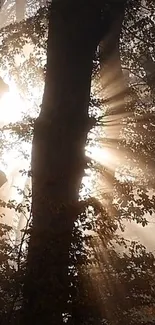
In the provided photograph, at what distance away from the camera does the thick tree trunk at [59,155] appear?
18.9ft

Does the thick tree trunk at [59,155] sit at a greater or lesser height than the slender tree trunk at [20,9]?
lesser

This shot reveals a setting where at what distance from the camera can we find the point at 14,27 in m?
11.7

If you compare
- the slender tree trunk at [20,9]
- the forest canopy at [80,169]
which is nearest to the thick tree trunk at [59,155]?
the forest canopy at [80,169]

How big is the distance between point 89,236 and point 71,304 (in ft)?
2.99

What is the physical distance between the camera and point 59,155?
798 centimetres

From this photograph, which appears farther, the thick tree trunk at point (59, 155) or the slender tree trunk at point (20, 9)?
the slender tree trunk at point (20, 9)

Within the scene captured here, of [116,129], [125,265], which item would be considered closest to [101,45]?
[116,129]

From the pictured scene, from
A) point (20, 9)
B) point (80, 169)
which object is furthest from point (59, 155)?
point (20, 9)

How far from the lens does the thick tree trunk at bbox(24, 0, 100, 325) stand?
577cm

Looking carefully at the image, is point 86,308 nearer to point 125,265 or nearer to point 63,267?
point 63,267

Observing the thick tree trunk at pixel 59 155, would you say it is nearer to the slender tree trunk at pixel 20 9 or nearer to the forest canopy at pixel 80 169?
the forest canopy at pixel 80 169

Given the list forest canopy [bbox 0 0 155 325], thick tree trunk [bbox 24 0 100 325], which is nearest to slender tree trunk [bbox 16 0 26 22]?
forest canopy [bbox 0 0 155 325]

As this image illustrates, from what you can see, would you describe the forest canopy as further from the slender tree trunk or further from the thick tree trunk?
the slender tree trunk

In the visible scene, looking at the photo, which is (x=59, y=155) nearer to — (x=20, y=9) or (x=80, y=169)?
(x=80, y=169)
